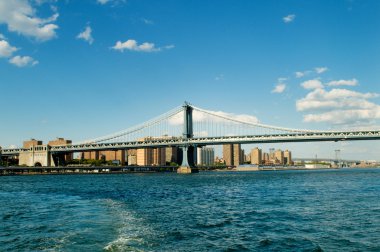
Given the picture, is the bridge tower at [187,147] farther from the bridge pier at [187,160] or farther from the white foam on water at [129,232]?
the white foam on water at [129,232]

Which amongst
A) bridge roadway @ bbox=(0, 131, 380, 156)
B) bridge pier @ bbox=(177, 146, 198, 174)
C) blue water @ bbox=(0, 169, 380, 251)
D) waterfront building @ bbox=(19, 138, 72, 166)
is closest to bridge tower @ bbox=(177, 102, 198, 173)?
bridge pier @ bbox=(177, 146, 198, 174)

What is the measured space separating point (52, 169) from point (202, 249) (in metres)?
124

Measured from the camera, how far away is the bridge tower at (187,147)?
352 feet

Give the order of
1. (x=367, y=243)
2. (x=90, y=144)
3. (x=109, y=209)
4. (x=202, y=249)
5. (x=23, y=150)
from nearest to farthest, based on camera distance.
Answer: (x=202, y=249) < (x=367, y=243) < (x=109, y=209) < (x=90, y=144) < (x=23, y=150)

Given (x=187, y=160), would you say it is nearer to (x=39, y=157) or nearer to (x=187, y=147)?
(x=187, y=147)

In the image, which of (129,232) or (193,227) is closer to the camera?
(129,232)

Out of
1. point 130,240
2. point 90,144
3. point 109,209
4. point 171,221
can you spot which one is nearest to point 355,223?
point 171,221

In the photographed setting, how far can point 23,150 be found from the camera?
144625 millimetres

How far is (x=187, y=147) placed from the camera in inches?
4186

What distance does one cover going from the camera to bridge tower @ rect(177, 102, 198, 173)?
352ft

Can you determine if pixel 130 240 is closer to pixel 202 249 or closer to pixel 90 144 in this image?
pixel 202 249

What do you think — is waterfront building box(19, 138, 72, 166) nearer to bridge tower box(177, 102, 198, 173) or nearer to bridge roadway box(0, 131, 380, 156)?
bridge roadway box(0, 131, 380, 156)

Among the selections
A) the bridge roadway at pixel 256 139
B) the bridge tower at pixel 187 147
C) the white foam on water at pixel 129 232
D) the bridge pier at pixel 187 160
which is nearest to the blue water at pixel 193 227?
the white foam on water at pixel 129 232

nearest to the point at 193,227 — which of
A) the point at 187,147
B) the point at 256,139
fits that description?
the point at 256,139
